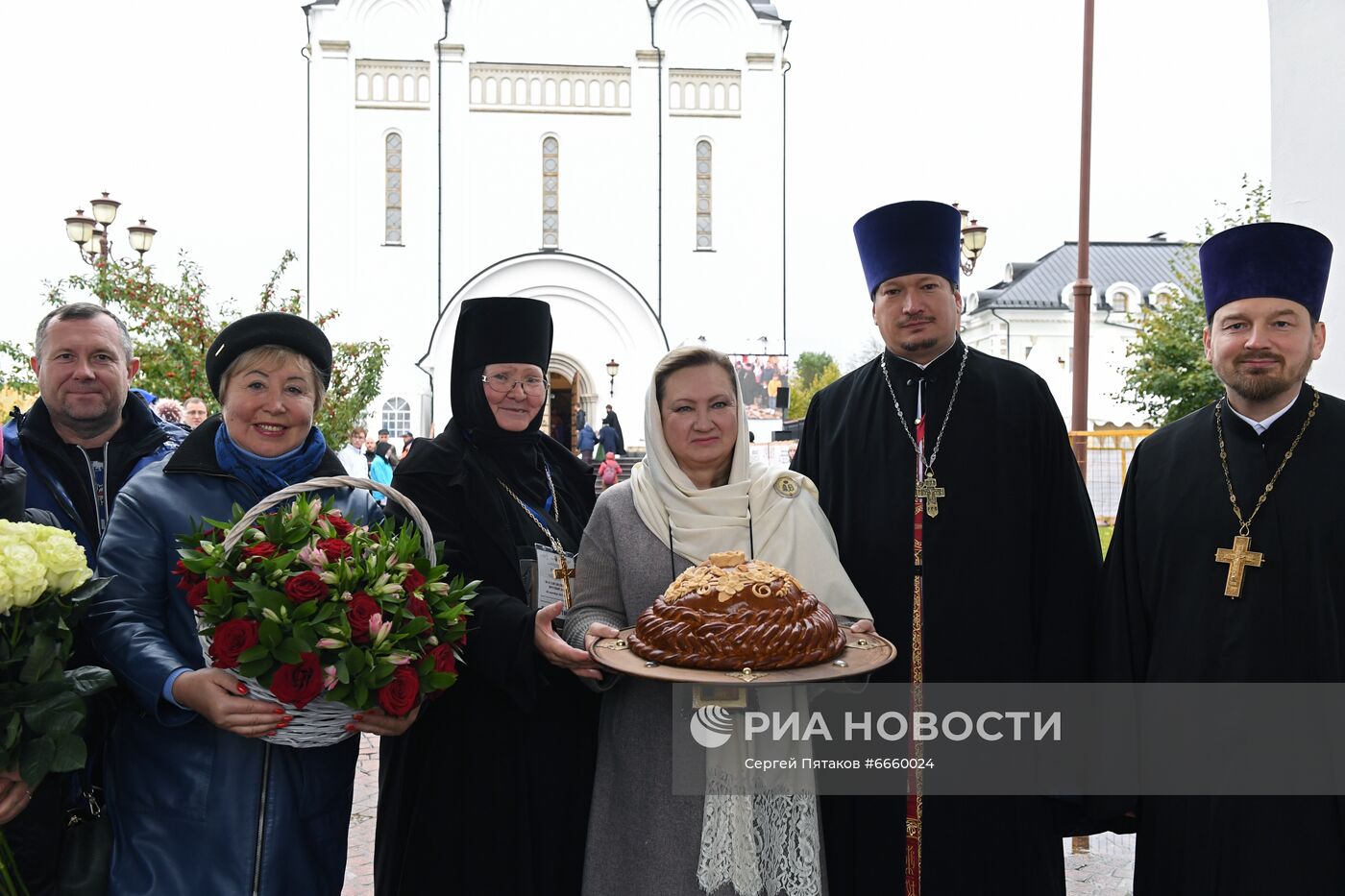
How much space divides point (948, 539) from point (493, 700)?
1.51 m

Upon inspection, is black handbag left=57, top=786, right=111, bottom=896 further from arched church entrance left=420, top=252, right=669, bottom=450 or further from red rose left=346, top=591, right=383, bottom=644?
arched church entrance left=420, top=252, right=669, bottom=450

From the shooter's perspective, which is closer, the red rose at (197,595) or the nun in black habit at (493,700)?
the red rose at (197,595)

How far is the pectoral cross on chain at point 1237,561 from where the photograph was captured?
2.78 m

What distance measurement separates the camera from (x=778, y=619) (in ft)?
7.77

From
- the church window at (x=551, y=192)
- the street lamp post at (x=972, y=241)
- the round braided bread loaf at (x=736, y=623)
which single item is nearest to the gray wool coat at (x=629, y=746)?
the round braided bread loaf at (x=736, y=623)

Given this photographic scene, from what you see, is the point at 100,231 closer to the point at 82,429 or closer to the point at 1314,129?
the point at 82,429

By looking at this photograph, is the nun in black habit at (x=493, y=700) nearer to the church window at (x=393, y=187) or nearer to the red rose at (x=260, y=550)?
the red rose at (x=260, y=550)

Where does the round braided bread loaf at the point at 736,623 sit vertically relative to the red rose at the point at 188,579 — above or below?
below

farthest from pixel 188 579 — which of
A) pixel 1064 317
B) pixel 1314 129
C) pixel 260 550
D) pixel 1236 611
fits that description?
pixel 1064 317

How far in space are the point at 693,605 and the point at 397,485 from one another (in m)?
1.11

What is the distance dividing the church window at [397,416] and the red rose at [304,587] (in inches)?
1034

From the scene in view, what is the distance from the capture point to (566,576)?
9.85ft

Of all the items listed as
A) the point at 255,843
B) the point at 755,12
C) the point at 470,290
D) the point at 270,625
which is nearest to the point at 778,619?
the point at 270,625

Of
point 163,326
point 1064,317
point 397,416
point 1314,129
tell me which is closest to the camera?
point 1314,129
